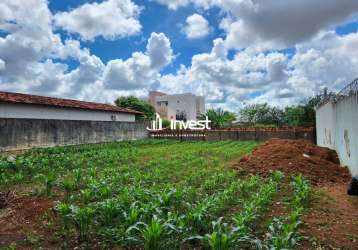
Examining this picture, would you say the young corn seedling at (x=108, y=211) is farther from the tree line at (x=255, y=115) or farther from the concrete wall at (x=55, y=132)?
the tree line at (x=255, y=115)

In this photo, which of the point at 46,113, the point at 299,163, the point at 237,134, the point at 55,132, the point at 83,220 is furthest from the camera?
the point at 237,134

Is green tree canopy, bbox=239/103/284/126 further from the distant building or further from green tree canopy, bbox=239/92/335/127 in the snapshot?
the distant building

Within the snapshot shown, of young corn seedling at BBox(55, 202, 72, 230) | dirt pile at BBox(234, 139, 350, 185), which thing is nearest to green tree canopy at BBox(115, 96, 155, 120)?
dirt pile at BBox(234, 139, 350, 185)

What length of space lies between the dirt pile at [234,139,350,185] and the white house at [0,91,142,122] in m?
14.2

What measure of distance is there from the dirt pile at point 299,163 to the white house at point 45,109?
14242 millimetres

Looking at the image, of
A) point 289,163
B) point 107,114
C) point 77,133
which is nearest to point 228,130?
point 107,114

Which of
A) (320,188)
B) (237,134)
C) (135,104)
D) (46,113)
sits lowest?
(320,188)

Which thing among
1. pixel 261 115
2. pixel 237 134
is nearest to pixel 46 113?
pixel 237 134

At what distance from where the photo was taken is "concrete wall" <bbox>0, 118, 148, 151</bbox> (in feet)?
52.1

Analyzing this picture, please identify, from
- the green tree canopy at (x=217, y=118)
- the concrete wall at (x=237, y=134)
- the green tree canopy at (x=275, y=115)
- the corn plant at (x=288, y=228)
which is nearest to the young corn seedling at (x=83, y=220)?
the corn plant at (x=288, y=228)

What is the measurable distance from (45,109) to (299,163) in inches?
677

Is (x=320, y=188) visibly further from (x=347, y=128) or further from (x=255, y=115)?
(x=255, y=115)

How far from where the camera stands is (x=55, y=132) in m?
19.2

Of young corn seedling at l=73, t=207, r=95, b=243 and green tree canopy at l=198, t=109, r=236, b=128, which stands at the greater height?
green tree canopy at l=198, t=109, r=236, b=128
